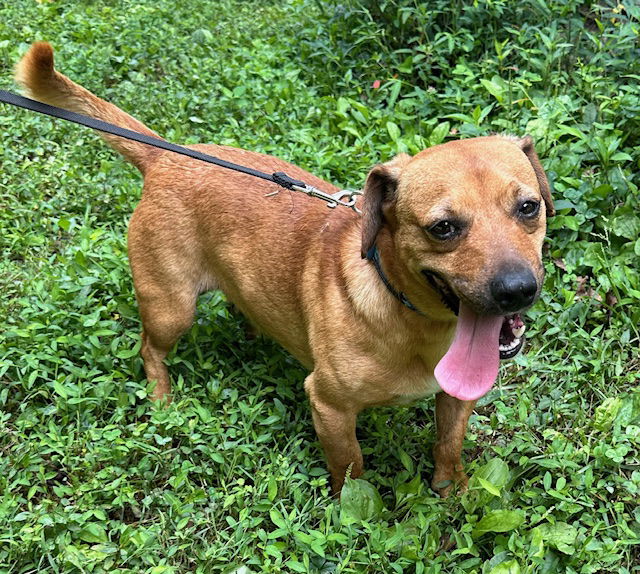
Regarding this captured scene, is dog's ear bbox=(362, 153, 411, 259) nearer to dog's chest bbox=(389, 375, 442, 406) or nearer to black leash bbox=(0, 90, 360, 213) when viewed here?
black leash bbox=(0, 90, 360, 213)

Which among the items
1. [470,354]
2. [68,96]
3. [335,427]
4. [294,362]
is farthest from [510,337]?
[68,96]

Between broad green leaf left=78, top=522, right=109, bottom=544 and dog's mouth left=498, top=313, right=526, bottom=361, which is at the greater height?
dog's mouth left=498, top=313, right=526, bottom=361

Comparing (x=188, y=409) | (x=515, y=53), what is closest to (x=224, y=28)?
(x=515, y=53)

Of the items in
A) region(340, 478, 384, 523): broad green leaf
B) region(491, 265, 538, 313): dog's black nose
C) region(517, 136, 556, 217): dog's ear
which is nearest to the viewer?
region(491, 265, 538, 313): dog's black nose

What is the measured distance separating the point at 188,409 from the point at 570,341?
2263 mm

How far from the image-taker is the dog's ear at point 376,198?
2998mm

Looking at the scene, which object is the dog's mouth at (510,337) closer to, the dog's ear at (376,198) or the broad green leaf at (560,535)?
the dog's ear at (376,198)

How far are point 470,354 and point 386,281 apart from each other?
1.59 feet

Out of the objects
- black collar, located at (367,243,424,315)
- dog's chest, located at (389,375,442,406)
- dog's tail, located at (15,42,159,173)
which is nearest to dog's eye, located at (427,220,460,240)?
black collar, located at (367,243,424,315)

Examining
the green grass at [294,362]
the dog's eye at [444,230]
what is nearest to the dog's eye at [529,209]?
the dog's eye at [444,230]

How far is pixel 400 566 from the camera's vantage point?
3168 millimetres

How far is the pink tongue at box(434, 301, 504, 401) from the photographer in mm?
2891

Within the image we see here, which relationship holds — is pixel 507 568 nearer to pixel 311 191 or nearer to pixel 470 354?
pixel 470 354

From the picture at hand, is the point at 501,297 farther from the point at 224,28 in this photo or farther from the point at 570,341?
the point at 224,28
